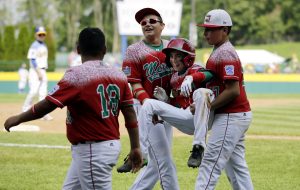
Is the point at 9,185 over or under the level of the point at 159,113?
under

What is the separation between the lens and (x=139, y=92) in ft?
23.8

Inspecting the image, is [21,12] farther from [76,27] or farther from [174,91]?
[174,91]

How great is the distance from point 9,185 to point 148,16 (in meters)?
3.23

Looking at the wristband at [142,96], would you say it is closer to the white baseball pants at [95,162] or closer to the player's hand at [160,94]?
the player's hand at [160,94]

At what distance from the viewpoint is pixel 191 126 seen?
7.11 meters

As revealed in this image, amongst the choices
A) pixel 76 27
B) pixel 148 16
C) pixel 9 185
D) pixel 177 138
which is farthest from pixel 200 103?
pixel 76 27

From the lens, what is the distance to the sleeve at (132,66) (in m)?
7.30

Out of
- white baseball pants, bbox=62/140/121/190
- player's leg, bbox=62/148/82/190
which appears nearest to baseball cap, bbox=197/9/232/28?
white baseball pants, bbox=62/140/121/190

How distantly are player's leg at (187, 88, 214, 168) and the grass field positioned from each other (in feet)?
8.36

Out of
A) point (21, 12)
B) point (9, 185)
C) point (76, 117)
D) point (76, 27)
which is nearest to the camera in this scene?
point (76, 117)

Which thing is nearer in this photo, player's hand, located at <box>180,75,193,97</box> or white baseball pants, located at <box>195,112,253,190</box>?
player's hand, located at <box>180,75,193,97</box>

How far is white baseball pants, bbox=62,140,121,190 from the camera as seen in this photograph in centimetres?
552

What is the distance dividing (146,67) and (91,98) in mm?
1937

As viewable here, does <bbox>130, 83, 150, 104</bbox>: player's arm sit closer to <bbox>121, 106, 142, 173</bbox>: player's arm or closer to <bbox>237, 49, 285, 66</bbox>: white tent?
<bbox>121, 106, 142, 173</bbox>: player's arm
